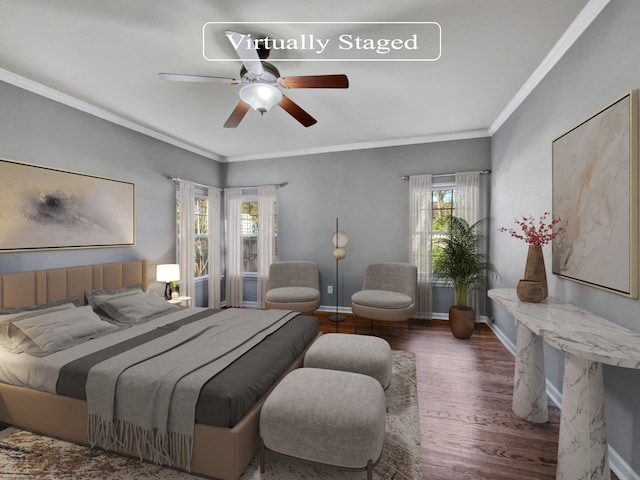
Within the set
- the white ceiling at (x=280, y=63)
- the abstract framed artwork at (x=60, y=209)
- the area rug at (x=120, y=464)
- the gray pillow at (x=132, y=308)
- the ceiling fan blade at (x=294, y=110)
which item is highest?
the white ceiling at (x=280, y=63)

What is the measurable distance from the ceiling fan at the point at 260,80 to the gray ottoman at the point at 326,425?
2030mm

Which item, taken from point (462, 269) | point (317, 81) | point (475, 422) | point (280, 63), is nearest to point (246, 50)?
point (317, 81)

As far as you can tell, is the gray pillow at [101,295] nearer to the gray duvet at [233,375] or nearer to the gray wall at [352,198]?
the gray duvet at [233,375]

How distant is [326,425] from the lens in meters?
1.56

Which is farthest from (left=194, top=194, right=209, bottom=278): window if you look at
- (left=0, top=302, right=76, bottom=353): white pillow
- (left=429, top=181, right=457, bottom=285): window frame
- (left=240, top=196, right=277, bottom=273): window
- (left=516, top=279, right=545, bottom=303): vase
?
(left=516, top=279, right=545, bottom=303): vase

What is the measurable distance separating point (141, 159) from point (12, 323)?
8.12ft

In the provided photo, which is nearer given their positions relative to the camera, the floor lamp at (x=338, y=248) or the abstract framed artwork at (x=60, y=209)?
the abstract framed artwork at (x=60, y=209)

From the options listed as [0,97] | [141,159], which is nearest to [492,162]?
[141,159]

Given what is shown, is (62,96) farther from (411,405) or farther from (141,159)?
(411,405)

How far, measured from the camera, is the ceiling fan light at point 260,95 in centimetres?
230

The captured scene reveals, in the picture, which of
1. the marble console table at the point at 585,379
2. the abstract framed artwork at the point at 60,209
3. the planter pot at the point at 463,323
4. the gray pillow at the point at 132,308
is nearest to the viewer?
the marble console table at the point at 585,379

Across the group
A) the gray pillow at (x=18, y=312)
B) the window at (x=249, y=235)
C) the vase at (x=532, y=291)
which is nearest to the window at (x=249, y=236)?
the window at (x=249, y=235)

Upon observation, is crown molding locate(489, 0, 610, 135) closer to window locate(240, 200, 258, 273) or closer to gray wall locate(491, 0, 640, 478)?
gray wall locate(491, 0, 640, 478)

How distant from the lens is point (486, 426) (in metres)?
2.11
